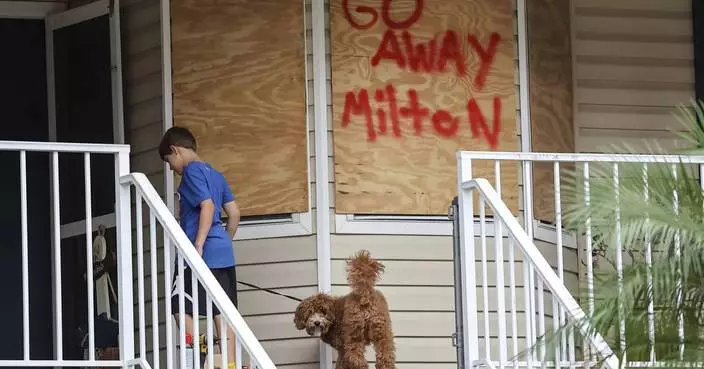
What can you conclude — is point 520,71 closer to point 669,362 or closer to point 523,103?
point 523,103

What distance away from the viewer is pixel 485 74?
30.8ft

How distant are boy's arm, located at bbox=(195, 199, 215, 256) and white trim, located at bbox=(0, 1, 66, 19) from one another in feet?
8.36

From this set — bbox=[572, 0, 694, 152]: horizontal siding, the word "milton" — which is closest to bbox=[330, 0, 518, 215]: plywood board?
the word "milton"

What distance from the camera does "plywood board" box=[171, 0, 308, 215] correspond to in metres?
9.09

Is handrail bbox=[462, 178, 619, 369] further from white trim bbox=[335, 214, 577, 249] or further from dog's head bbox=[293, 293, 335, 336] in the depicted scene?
white trim bbox=[335, 214, 577, 249]

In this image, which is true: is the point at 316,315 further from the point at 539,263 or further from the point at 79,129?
the point at 79,129

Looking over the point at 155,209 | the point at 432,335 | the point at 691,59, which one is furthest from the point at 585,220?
the point at 691,59

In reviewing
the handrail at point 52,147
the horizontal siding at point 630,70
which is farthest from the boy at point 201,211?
the horizontal siding at point 630,70

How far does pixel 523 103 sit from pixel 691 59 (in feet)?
5.13

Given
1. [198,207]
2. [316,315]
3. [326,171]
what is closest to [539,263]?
[316,315]

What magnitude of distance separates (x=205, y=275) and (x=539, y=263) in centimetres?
144

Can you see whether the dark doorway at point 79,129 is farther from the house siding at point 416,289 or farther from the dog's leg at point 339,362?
the dog's leg at point 339,362

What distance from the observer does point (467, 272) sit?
7.12m

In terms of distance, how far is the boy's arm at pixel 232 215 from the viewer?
333 inches
